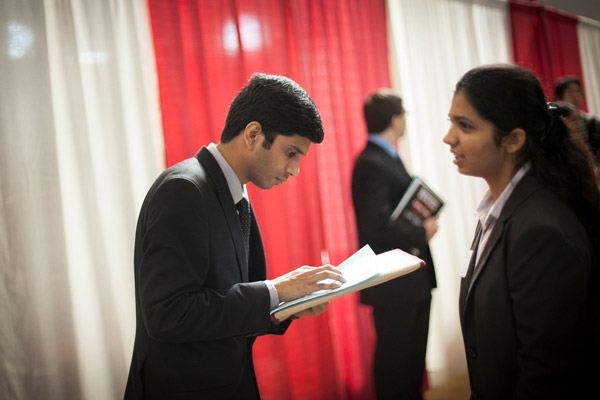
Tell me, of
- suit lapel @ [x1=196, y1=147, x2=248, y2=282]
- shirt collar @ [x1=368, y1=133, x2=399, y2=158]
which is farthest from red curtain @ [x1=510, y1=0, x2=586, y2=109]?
suit lapel @ [x1=196, y1=147, x2=248, y2=282]

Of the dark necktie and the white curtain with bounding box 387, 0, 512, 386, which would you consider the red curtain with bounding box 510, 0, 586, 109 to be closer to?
the white curtain with bounding box 387, 0, 512, 386

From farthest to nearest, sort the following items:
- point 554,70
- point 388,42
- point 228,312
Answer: point 554,70, point 388,42, point 228,312

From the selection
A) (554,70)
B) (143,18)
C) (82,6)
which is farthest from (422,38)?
(82,6)

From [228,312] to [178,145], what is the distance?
1.24 meters

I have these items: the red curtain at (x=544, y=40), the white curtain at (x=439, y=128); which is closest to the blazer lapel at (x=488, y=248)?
the white curtain at (x=439, y=128)

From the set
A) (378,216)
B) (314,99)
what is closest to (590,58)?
(314,99)

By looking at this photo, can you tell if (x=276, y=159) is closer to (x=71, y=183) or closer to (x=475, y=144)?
(x=475, y=144)

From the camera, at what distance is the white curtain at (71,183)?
181 centimetres

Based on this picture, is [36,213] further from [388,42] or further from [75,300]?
[388,42]

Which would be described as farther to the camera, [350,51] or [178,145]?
[350,51]

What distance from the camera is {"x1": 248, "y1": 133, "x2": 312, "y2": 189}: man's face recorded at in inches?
49.4

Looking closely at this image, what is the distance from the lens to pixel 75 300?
1.93 meters

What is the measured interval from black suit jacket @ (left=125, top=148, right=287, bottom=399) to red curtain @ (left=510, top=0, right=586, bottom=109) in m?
3.50

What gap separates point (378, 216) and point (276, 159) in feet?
3.38
